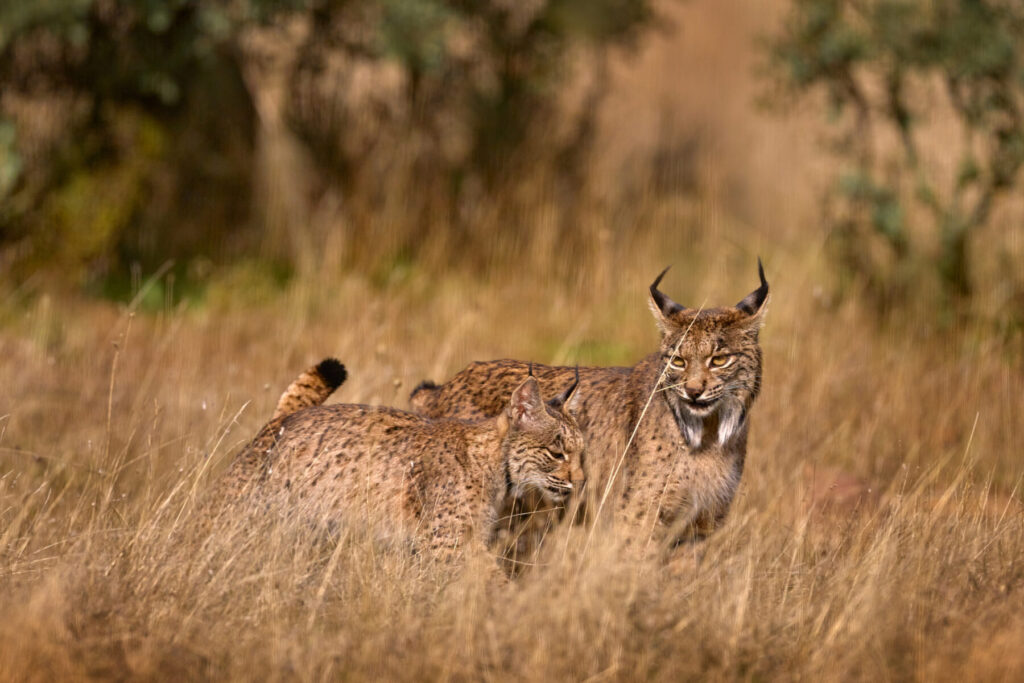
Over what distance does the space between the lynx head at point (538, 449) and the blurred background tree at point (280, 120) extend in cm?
607

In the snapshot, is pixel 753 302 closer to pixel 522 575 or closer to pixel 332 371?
pixel 522 575

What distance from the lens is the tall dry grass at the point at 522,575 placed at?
4.52m

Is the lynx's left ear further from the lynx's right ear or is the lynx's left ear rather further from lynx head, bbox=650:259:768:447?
the lynx's right ear

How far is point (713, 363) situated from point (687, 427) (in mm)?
322

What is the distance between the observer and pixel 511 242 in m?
12.2

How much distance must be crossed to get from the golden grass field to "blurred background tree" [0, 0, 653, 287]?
105 centimetres

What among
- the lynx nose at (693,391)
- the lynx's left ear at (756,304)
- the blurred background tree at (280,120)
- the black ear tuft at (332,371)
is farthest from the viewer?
the blurred background tree at (280,120)

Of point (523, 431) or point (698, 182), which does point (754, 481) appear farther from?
point (698, 182)

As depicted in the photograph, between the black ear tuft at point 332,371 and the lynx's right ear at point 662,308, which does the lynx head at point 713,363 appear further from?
the black ear tuft at point 332,371

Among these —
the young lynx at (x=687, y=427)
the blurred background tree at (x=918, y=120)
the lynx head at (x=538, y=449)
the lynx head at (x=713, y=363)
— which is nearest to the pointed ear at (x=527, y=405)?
the lynx head at (x=538, y=449)

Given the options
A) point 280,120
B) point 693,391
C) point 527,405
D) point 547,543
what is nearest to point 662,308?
point 693,391

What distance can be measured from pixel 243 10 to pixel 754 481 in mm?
6476

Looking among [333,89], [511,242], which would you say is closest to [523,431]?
[511,242]

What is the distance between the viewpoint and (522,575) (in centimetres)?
564
